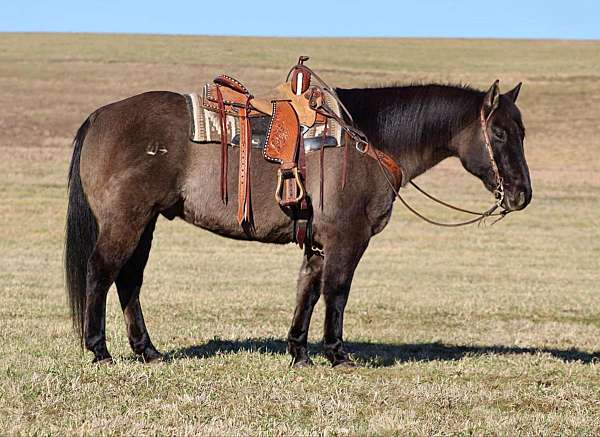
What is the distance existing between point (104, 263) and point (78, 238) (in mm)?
463

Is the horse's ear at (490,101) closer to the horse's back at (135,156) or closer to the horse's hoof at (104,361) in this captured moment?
the horse's back at (135,156)

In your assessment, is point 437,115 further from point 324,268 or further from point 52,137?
point 52,137

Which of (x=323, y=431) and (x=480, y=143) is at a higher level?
(x=480, y=143)

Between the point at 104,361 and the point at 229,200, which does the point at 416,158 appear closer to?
the point at 229,200

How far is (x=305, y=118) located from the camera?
7.68m

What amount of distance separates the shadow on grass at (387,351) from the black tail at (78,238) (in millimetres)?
923

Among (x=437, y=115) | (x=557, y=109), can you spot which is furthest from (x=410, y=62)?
(x=437, y=115)

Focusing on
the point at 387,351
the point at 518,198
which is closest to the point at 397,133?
the point at 518,198

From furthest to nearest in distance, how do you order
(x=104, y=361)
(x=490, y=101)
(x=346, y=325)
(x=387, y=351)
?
(x=346, y=325) < (x=387, y=351) < (x=490, y=101) < (x=104, y=361)

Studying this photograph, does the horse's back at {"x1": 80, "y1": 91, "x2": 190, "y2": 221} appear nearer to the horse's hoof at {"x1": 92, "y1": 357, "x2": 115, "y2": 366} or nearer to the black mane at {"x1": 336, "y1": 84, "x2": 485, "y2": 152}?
the horse's hoof at {"x1": 92, "y1": 357, "x2": 115, "y2": 366}

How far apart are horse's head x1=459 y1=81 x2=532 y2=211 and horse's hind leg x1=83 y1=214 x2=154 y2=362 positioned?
285 centimetres

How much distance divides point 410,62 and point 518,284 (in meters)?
46.1

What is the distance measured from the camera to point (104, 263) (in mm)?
7406

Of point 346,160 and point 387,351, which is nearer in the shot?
point 346,160
